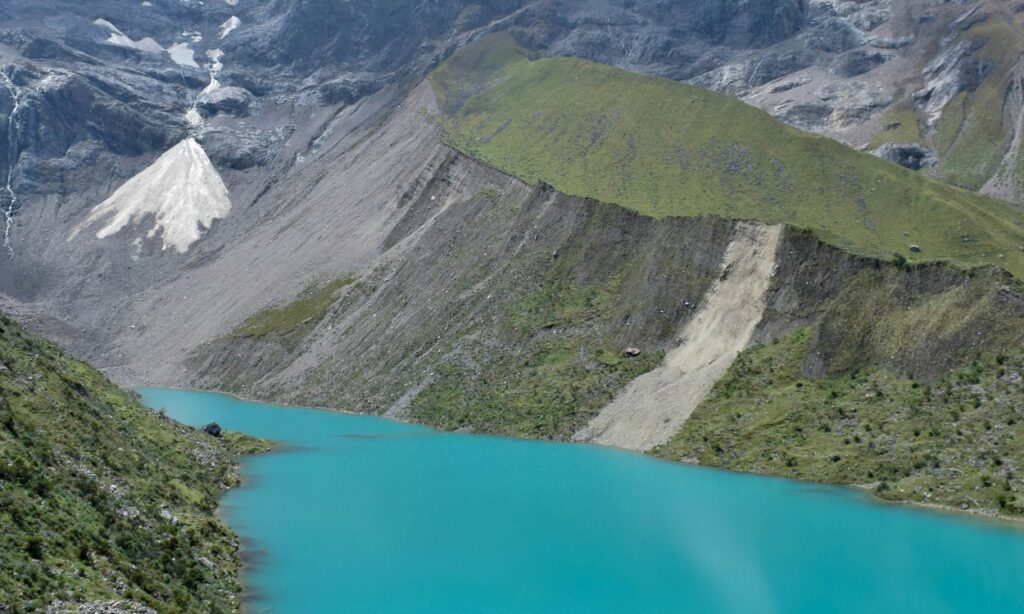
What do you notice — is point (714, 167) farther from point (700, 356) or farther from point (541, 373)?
point (700, 356)

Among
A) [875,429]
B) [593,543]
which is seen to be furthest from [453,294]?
[593,543]

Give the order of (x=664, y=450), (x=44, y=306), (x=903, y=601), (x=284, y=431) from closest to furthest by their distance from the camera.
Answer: (x=903, y=601) → (x=664, y=450) → (x=284, y=431) → (x=44, y=306)

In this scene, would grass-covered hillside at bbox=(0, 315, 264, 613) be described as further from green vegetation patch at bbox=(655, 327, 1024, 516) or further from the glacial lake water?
green vegetation patch at bbox=(655, 327, 1024, 516)

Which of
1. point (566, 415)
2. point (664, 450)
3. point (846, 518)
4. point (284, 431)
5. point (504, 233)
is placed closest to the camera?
point (846, 518)

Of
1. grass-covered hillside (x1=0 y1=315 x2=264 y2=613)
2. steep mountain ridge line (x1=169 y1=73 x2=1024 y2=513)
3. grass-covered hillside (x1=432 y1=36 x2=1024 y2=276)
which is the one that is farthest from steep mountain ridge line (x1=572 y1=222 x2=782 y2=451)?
grass-covered hillside (x1=0 y1=315 x2=264 y2=613)

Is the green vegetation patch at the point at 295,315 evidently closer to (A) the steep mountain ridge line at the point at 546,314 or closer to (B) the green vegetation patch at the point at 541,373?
(A) the steep mountain ridge line at the point at 546,314

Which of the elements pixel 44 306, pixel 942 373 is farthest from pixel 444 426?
pixel 44 306

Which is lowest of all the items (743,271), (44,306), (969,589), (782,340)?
(969,589)

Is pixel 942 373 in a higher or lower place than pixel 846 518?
higher

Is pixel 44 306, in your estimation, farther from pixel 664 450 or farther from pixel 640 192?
pixel 664 450

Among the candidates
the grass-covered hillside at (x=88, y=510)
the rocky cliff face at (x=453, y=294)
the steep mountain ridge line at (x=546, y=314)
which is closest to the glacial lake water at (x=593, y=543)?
the grass-covered hillside at (x=88, y=510)
